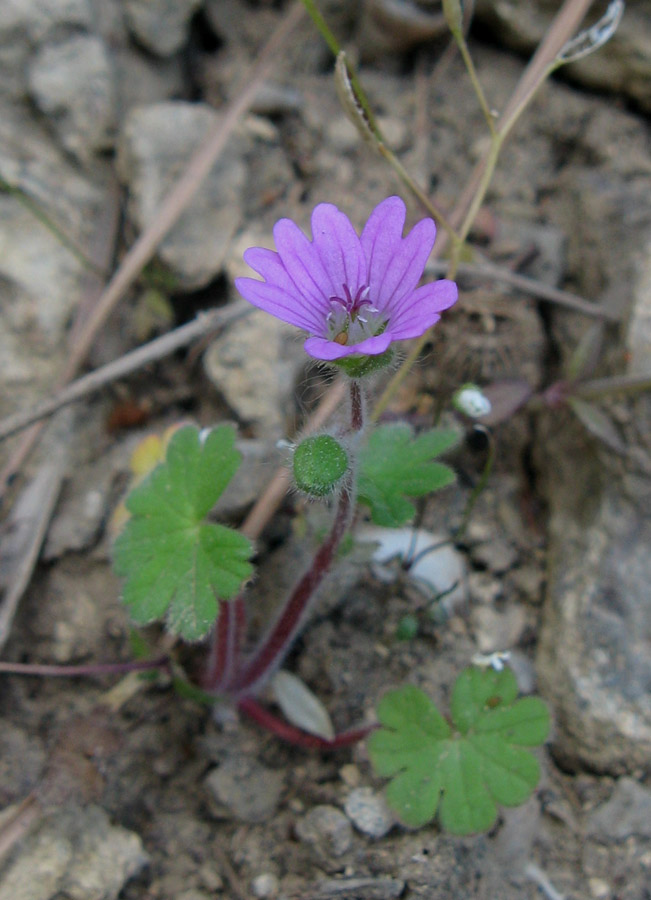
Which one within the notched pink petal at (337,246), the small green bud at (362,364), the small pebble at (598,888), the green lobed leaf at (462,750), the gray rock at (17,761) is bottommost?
the gray rock at (17,761)

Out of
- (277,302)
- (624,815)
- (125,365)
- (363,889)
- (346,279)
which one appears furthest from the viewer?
(125,365)

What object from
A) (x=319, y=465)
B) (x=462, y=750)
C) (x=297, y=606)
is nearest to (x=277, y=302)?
(x=319, y=465)

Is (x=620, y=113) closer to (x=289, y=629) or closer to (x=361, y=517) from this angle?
(x=361, y=517)

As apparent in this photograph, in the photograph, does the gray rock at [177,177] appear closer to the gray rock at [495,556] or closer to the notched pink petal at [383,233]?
the notched pink petal at [383,233]

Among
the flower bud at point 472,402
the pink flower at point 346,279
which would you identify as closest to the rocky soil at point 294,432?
the flower bud at point 472,402

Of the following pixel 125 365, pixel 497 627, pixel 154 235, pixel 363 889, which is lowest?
pixel 363 889

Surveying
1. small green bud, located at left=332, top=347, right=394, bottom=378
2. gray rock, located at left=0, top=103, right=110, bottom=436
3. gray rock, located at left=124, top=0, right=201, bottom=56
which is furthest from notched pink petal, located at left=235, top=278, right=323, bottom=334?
gray rock, located at left=124, top=0, right=201, bottom=56

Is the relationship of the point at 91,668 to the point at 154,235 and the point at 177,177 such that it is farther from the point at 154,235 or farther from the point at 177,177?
the point at 177,177
